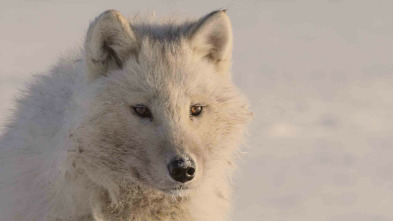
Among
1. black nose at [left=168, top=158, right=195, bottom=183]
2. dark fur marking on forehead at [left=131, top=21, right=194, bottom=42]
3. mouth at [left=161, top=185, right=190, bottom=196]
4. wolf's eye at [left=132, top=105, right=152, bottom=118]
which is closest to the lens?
black nose at [left=168, top=158, right=195, bottom=183]

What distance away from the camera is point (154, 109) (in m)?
6.94

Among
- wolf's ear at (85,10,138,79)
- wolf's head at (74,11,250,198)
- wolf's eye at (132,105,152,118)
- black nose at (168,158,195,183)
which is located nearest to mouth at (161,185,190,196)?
wolf's head at (74,11,250,198)

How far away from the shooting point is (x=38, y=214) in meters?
7.09

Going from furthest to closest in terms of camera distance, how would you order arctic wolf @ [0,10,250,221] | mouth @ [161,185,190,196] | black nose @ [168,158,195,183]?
arctic wolf @ [0,10,250,221], mouth @ [161,185,190,196], black nose @ [168,158,195,183]

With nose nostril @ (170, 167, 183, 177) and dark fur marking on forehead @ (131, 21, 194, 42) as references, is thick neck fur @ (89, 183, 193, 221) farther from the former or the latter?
dark fur marking on forehead @ (131, 21, 194, 42)

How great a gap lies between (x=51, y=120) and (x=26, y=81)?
1050 mm

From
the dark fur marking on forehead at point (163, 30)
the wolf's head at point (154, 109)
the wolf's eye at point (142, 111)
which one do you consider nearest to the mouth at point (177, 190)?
the wolf's head at point (154, 109)

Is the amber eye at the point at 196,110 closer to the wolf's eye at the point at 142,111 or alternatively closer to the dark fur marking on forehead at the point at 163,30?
the wolf's eye at the point at 142,111

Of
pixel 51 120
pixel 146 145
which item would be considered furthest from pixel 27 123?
pixel 146 145

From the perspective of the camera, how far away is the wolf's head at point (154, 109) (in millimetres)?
6762

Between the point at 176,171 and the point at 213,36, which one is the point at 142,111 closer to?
the point at 176,171

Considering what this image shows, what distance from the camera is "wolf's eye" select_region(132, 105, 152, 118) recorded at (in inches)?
274

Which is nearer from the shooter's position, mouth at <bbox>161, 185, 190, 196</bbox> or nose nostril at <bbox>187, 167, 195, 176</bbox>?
nose nostril at <bbox>187, 167, 195, 176</bbox>

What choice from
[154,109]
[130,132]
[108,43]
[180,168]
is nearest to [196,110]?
[154,109]
